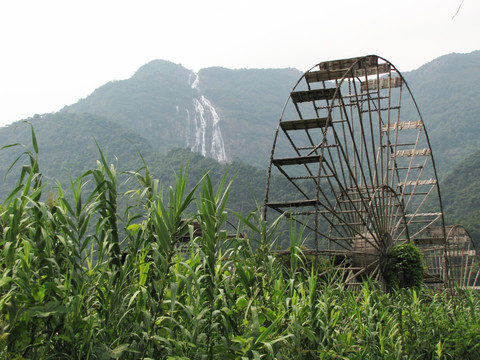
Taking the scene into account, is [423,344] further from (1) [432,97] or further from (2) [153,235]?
(1) [432,97]

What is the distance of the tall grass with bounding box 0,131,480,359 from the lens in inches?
→ 132

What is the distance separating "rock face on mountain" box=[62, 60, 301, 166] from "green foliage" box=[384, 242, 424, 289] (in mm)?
74381

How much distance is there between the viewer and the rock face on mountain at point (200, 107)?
101125 mm

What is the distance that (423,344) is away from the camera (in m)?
5.53

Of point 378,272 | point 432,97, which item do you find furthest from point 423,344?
point 432,97

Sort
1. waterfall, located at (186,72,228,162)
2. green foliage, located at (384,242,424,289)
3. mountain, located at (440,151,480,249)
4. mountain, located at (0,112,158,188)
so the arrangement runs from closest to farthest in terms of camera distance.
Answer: green foliage, located at (384,242,424,289) → mountain, located at (440,151,480,249) → mountain, located at (0,112,158,188) → waterfall, located at (186,72,228,162)

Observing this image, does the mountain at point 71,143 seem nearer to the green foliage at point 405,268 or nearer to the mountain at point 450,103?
the mountain at point 450,103

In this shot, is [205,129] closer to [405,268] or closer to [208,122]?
[208,122]

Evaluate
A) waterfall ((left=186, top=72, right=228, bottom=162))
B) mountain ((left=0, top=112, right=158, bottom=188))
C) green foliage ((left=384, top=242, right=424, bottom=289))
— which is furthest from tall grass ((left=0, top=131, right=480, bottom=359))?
waterfall ((left=186, top=72, right=228, bottom=162))

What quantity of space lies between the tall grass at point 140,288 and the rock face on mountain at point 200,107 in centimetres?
8367

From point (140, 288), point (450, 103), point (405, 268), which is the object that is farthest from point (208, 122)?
point (140, 288)

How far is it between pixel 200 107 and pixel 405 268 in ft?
362

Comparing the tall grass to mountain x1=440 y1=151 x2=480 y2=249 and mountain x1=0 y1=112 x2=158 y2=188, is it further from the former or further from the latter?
mountain x1=0 y1=112 x2=158 y2=188

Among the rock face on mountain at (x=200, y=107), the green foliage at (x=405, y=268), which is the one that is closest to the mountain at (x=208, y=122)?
the rock face on mountain at (x=200, y=107)
